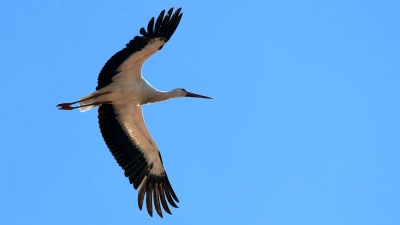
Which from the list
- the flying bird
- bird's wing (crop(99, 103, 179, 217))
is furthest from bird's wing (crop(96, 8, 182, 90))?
bird's wing (crop(99, 103, 179, 217))

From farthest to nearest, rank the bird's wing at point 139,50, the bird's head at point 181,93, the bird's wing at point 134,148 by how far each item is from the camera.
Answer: the bird's head at point 181,93 < the bird's wing at point 134,148 < the bird's wing at point 139,50

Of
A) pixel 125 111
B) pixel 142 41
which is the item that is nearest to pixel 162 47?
pixel 142 41

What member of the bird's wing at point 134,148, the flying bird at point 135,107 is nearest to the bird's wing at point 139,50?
the flying bird at point 135,107

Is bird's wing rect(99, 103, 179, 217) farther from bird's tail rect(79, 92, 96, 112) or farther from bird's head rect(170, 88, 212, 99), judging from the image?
bird's head rect(170, 88, 212, 99)

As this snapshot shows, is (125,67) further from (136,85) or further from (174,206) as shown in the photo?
(174,206)

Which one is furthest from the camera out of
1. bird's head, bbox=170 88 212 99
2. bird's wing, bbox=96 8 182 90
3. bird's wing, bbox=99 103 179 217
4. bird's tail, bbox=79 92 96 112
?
bird's head, bbox=170 88 212 99

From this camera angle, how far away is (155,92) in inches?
Answer: 733

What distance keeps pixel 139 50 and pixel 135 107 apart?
172 centimetres

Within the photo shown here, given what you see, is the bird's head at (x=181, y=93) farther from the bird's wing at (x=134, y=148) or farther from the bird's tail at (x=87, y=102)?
the bird's tail at (x=87, y=102)

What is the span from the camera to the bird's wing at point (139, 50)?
17.5m

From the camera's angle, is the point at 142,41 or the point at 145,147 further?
the point at 145,147

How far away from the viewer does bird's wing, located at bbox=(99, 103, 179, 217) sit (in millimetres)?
18828

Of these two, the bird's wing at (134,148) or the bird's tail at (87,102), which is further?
the bird's wing at (134,148)

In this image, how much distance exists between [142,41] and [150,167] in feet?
9.98
